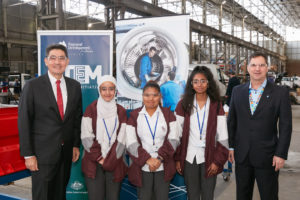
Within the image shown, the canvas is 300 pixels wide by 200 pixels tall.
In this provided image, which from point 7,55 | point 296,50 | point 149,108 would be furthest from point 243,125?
point 296,50

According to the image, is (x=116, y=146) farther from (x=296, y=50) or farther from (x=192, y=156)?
(x=296, y=50)

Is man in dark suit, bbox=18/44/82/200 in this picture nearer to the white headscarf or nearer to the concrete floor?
the white headscarf

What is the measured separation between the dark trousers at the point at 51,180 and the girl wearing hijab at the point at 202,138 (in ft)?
2.89

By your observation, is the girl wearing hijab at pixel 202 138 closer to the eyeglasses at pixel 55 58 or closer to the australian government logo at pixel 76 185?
the eyeglasses at pixel 55 58

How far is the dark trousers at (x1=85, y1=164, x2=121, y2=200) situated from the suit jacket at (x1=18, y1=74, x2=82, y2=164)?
1.11 feet

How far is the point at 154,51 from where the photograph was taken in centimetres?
279

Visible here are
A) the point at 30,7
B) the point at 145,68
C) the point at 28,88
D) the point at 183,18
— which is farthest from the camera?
the point at 30,7

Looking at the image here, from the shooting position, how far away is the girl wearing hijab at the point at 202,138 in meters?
2.09

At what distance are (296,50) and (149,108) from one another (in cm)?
3864

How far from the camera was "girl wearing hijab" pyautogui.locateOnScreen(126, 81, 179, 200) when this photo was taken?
207 centimetres

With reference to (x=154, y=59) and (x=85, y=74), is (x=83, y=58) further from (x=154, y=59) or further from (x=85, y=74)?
(x=154, y=59)

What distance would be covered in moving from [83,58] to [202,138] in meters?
1.53

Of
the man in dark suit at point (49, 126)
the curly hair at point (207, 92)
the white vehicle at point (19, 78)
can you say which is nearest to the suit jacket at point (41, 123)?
the man in dark suit at point (49, 126)

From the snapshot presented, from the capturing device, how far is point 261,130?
2041 mm
